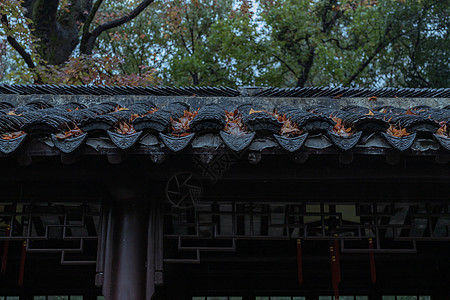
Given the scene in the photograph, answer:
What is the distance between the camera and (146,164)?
3.77 meters

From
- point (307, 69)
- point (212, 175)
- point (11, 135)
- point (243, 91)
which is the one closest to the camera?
point (11, 135)

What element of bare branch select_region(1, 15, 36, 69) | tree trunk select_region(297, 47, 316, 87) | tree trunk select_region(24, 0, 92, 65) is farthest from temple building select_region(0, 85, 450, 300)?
tree trunk select_region(297, 47, 316, 87)

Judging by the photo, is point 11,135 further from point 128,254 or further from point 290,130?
point 290,130

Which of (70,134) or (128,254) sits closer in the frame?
(70,134)

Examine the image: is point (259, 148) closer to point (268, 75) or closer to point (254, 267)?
point (254, 267)

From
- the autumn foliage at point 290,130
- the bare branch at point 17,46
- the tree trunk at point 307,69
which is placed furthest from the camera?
the tree trunk at point 307,69

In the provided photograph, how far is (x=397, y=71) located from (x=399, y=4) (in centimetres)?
258

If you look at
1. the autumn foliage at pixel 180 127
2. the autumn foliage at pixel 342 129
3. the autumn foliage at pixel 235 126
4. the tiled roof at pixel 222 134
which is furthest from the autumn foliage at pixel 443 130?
the autumn foliage at pixel 180 127

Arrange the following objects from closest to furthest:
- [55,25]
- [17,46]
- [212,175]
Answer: [212,175] < [17,46] < [55,25]

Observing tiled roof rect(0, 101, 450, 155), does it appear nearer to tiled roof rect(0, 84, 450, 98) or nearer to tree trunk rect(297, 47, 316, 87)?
tiled roof rect(0, 84, 450, 98)

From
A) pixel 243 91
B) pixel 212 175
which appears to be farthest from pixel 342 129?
pixel 243 91

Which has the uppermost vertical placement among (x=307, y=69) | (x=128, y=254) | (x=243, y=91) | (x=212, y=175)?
(x=307, y=69)

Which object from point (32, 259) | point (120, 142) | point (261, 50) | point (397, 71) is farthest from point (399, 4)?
point (120, 142)

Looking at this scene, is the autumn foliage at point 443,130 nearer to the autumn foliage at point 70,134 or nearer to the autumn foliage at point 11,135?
the autumn foliage at point 70,134
